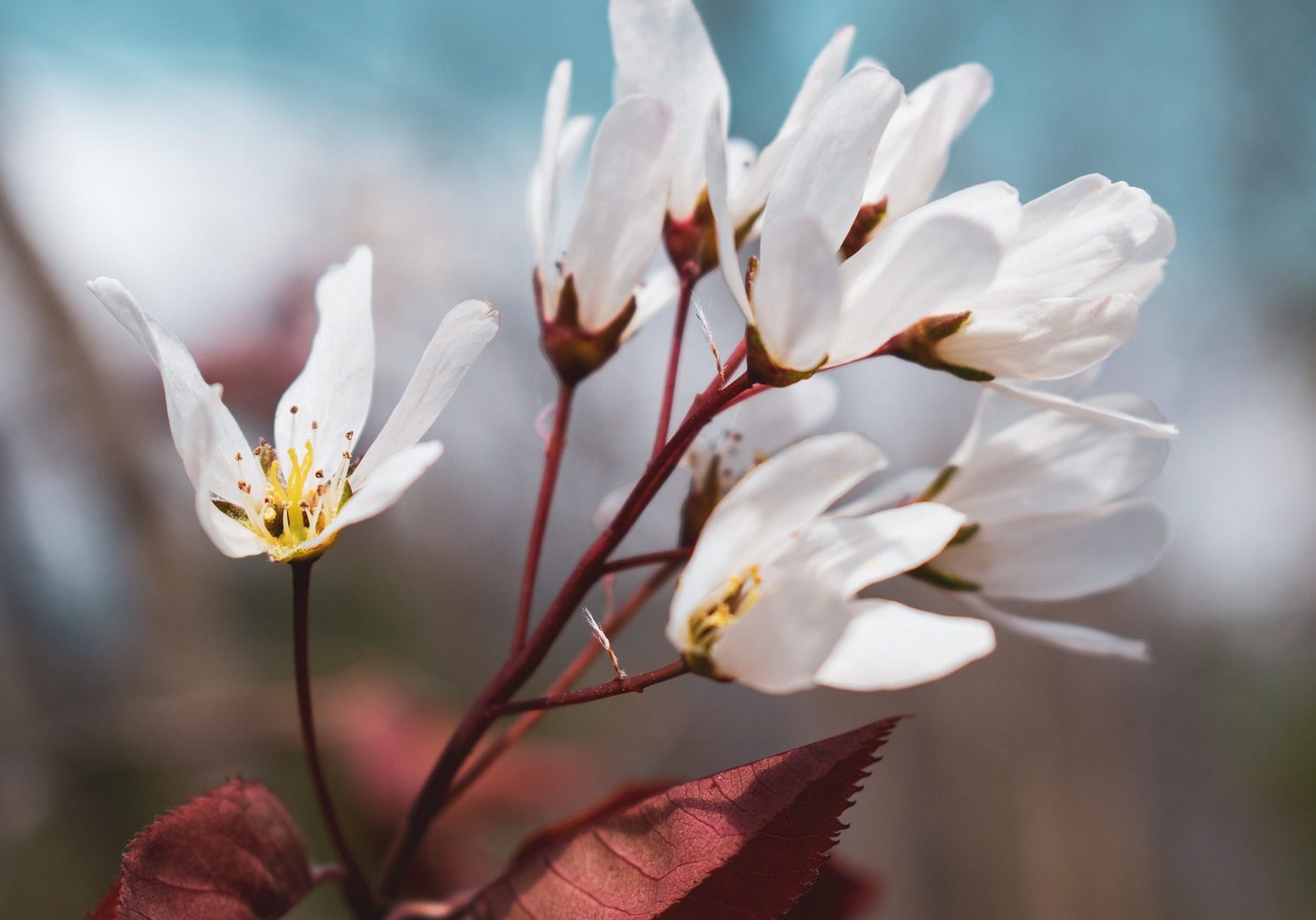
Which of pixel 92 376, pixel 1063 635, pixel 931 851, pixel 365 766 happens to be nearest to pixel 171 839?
pixel 1063 635

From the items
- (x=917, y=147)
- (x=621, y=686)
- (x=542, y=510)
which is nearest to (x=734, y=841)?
(x=621, y=686)

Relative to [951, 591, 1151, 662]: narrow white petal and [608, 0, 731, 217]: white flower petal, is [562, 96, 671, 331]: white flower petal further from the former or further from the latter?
[951, 591, 1151, 662]: narrow white petal

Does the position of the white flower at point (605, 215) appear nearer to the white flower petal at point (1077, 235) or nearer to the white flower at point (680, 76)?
the white flower at point (680, 76)

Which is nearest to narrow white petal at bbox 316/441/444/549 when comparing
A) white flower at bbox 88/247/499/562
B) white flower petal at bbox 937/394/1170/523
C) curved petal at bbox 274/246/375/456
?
white flower at bbox 88/247/499/562

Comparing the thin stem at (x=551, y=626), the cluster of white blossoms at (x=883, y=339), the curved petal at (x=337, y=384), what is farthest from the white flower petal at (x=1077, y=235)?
the curved petal at (x=337, y=384)

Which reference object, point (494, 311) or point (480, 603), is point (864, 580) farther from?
point (480, 603)

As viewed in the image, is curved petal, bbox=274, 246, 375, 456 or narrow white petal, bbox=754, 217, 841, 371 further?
curved petal, bbox=274, 246, 375, 456

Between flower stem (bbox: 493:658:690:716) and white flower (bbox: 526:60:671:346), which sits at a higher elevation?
white flower (bbox: 526:60:671:346)
